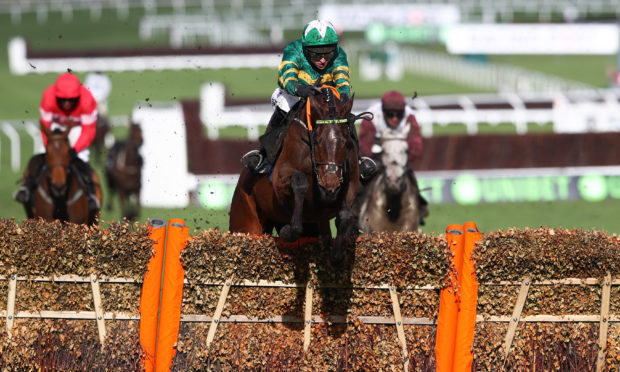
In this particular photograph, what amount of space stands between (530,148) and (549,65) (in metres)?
19.0

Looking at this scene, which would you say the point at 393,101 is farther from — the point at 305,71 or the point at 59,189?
the point at 59,189

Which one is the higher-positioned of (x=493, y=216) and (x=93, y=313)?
(x=493, y=216)

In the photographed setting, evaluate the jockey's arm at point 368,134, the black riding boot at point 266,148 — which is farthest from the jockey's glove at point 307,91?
the jockey's arm at point 368,134

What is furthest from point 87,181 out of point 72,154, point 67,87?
point 67,87

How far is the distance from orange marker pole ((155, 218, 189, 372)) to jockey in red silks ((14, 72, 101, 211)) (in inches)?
124

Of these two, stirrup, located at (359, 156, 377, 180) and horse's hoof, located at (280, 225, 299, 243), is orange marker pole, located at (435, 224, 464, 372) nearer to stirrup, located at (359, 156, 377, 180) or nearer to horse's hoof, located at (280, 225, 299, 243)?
stirrup, located at (359, 156, 377, 180)

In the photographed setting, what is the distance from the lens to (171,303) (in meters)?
5.75

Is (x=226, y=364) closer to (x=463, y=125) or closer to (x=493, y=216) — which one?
(x=493, y=216)

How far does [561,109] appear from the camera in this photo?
720 inches

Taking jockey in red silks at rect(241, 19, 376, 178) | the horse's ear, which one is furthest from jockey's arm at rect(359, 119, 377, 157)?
the horse's ear

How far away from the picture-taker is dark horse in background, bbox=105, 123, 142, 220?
13570 millimetres

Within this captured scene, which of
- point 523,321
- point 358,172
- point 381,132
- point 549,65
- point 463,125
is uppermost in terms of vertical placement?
point 549,65

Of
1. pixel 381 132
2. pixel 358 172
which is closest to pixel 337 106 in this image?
pixel 358 172

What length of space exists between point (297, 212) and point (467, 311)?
1242mm
